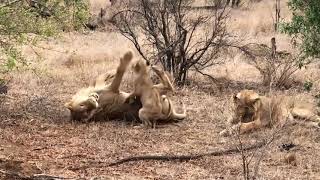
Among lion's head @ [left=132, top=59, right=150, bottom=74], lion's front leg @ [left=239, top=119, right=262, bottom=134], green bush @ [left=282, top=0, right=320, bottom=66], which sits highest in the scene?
green bush @ [left=282, top=0, right=320, bottom=66]

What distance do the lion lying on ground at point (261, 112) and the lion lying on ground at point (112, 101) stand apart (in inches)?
37.4

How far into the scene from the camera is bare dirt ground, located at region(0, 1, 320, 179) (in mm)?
6086

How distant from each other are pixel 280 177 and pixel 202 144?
1.59 meters

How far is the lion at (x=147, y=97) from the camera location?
26.9ft

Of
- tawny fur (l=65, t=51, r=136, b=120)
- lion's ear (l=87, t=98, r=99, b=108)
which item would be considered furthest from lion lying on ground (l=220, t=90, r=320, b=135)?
lion's ear (l=87, t=98, r=99, b=108)

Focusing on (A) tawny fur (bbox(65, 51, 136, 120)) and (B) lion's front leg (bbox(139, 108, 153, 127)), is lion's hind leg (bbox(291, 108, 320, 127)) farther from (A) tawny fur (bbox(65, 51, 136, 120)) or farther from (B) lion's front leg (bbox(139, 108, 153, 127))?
(A) tawny fur (bbox(65, 51, 136, 120))

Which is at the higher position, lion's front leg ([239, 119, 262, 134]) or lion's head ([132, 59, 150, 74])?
lion's head ([132, 59, 150, 74])

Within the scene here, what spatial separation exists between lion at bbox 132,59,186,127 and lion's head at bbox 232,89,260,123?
36.6 inches

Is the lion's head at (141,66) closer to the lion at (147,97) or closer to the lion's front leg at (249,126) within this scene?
the lion at (147,97)

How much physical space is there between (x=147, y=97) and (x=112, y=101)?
1.86 feet

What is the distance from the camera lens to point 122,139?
290 inches

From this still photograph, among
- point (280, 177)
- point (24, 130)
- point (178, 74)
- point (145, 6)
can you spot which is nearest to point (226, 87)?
point (178, 74)

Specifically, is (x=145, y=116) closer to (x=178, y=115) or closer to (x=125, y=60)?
(x=178, y=115)

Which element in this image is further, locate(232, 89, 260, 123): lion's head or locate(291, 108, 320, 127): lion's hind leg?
locate(291, 108, 320, 127): lion's hind leg
